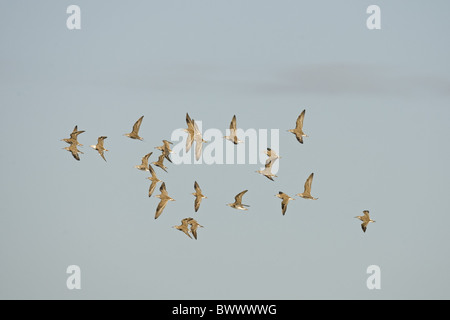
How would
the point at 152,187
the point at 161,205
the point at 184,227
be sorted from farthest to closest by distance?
1. the point at 152,187
2. the point at 161,205
3. the point at 184,227

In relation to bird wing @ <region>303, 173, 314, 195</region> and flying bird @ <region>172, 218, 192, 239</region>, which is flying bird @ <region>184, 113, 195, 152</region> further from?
bird wing @ <region>303, 173, 314, 195</region>

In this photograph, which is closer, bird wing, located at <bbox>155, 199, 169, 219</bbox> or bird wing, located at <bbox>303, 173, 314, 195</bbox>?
bird wing, located at <bbox>303, 173, 314, 195</bbox>

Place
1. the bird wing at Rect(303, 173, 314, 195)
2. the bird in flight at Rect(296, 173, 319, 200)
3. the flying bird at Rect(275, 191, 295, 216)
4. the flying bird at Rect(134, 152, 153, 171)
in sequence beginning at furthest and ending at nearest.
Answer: the flying bird at Rect(275, 191, 295, 216), the flying bird at Rect(134, 152, 153, 171), the bird wing at Rect(303, 173, 314, 195), the bird in flight at Rect(296, 173, 319, 200)

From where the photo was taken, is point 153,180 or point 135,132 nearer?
point 135,132

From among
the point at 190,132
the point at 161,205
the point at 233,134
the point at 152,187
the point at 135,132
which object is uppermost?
the point at 135,132

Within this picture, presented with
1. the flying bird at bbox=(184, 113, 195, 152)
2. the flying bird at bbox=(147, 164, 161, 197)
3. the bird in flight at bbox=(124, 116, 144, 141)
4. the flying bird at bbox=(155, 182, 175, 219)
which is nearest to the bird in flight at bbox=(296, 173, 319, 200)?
the flying bird at bbox=(184, 113, 195, 152)

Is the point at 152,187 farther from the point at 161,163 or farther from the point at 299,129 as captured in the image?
the point at 299,129

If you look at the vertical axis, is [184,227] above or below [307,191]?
below

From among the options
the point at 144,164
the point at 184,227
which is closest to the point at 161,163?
the point at 144,164

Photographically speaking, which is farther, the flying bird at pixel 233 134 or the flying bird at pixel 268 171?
the flying bird at pixel 268 171

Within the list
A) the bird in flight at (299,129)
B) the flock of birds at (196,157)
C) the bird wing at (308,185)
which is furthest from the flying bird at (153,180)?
the bird in flight at (299,129)

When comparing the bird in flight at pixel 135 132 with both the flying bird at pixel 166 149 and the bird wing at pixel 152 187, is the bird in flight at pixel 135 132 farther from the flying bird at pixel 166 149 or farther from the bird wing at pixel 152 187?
the bird wing at pixel 152 187
